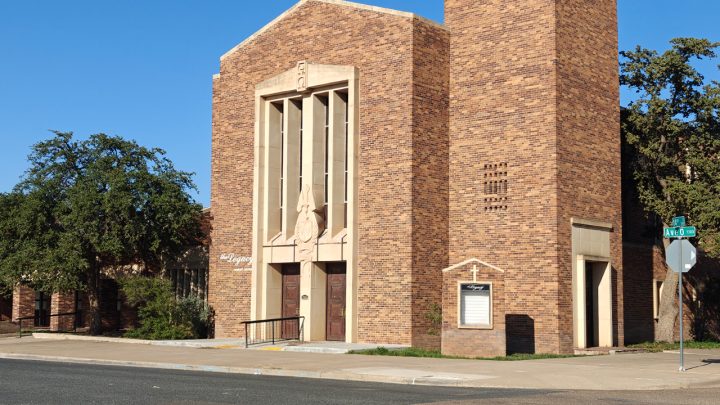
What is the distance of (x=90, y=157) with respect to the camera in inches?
1441

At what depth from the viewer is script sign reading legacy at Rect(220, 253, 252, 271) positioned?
1329 inches

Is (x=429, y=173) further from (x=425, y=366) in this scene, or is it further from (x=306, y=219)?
(x=425, y=366)

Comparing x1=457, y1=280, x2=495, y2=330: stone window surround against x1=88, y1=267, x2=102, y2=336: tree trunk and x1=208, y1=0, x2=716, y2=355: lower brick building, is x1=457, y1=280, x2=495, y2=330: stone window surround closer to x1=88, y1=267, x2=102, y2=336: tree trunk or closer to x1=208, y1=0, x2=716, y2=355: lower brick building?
x1=208, y1=0, x2=716, y2=355: lower brick building

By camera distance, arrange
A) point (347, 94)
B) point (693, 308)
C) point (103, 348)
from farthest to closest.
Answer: point (693, 308)
point (347, 94)
point (103, 348)

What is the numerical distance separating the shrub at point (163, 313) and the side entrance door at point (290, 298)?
387 cm

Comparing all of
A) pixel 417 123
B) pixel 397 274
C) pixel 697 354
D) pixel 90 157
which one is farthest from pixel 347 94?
pixel 697 354

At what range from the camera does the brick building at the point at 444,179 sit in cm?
2795

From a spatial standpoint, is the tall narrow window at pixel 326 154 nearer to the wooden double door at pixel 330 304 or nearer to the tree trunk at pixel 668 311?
the wooden double door at pixel 330 304

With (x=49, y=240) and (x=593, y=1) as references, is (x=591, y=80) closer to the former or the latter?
(x=593, y=1)

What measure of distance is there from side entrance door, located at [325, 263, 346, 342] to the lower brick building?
66 mm

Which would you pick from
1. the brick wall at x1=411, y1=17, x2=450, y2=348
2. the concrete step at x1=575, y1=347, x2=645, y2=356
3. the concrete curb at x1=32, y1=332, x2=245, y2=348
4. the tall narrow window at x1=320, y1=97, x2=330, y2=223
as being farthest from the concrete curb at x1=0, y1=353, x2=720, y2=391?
the tall narrow window at x1=320, y1=97, x2=330, y2=223

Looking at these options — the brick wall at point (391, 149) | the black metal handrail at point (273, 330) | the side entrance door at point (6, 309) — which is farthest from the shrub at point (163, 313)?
the side entrance door at point (6, 309)

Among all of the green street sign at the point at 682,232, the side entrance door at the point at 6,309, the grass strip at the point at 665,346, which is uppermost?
the green street sign at the point at 682,232

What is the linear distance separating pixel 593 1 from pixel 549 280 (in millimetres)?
9902
